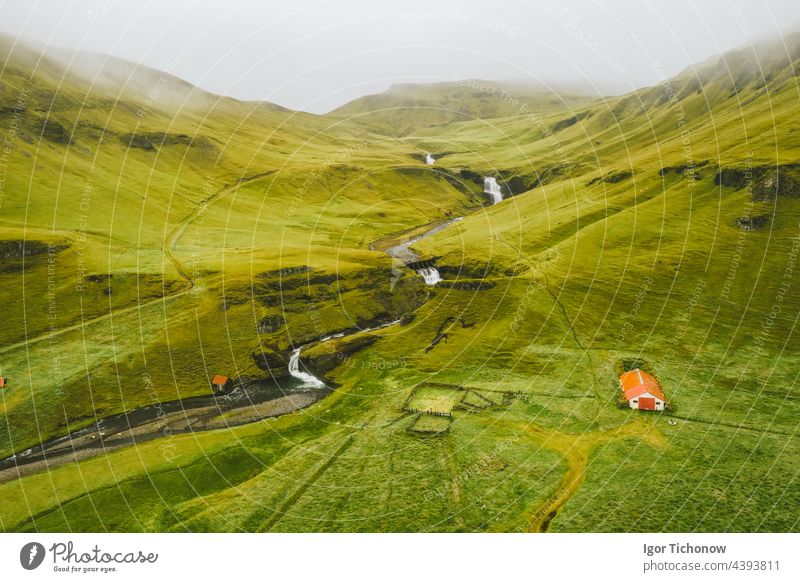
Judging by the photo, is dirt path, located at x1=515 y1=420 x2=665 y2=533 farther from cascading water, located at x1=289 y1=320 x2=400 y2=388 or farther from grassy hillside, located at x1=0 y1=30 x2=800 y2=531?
cascading water, located at x1=289 y1=320 x2=400 y2=388

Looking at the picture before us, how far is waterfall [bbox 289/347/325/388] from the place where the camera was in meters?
74.2

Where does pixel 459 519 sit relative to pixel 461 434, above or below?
below

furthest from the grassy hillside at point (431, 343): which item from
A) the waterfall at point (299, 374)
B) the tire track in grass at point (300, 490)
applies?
the waterfall at point (299, 374)

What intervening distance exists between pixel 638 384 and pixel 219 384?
58233 millimetres

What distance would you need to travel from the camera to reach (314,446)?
55.2 metres

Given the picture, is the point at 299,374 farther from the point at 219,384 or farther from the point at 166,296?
the point at 166,296

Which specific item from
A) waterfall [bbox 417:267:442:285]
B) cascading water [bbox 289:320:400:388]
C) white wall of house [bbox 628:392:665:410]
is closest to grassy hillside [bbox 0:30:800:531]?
white wall of house [bbox 628:392:665:410]

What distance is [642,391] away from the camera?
54.4 meters

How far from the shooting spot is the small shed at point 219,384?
71438mm

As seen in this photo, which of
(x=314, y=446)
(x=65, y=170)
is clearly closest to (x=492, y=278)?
(x=314, y=446)

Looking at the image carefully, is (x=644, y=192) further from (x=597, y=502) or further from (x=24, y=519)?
(x=24, y=519)

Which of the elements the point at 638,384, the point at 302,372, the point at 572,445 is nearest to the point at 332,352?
the point at 302,372

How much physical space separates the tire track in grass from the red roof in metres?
33.5

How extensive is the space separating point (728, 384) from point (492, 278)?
145 feet
